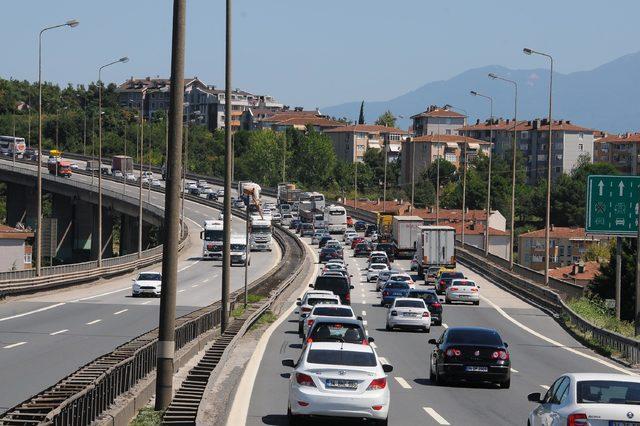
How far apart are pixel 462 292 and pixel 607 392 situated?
50435 millimetres

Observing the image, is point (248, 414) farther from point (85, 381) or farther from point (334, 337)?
point (334, 337)

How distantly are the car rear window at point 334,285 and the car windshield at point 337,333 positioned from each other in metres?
27.9

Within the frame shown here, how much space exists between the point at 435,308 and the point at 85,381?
31906 millimetres

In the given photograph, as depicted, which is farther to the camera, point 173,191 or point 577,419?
point 173,191

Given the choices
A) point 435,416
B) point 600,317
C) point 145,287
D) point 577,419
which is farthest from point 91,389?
point 145,287

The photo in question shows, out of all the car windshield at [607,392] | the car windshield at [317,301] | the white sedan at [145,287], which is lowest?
the white sedan at [145,287]

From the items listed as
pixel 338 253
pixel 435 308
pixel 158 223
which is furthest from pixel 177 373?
pixel 158 223

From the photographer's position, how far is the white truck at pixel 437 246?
3250 inches

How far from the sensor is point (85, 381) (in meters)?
18.6

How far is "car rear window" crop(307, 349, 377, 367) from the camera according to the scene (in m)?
19.2

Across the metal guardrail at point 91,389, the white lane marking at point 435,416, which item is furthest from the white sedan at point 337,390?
the metal guardrail at point 91,389

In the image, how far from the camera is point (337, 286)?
54594 mm

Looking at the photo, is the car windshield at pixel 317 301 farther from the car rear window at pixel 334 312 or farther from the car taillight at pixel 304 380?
the car taillight at pixel 304 380

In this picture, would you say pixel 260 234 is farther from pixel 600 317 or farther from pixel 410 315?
pixel 410 315
